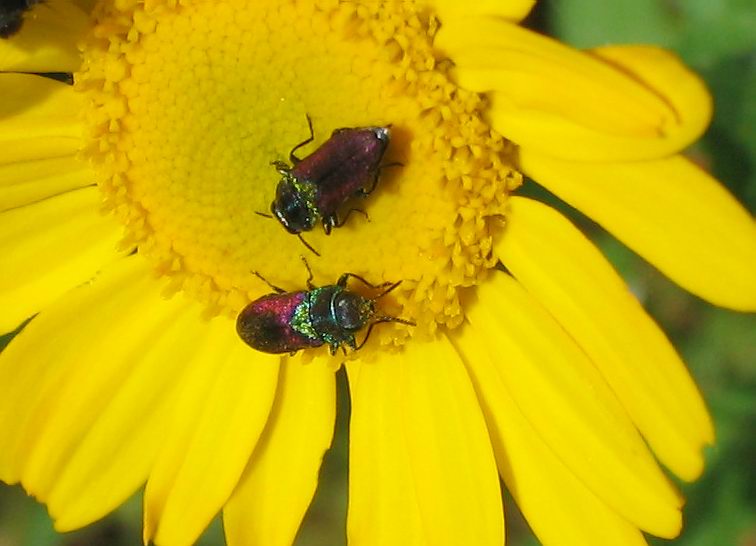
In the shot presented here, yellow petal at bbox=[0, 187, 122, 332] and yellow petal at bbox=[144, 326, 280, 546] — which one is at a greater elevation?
yellow petal at bbox=[0, 187, 122, 332]

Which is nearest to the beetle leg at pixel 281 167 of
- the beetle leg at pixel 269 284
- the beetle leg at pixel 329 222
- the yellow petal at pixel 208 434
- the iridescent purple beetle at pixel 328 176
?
the iridescent purple beetle at pixel 328 176

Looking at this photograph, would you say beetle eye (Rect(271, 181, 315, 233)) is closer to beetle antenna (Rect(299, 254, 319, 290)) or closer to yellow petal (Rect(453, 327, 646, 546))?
beetle antenna (Rect(299, 254, 319, 290))

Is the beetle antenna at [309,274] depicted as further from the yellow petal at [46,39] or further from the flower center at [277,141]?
the yellow petal at [46,39]

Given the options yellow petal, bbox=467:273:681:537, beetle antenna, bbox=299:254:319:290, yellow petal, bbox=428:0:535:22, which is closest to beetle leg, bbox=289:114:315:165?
beetle antenna, bbox=299:254:319:290

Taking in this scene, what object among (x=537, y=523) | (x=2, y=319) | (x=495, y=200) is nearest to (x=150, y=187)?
(x=2, y=319)

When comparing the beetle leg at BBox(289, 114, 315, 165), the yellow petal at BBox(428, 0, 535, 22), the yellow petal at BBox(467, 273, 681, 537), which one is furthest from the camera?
the beetle leg at BBox(289, 114, 315, 165)

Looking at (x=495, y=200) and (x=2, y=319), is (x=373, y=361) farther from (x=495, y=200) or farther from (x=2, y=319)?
(x=2, y=319)

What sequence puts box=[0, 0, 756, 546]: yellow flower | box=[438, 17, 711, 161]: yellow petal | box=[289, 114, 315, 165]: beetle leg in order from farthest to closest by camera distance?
box=[289, 114, 315, 165]: beetle leg, box=[0, 0, 756, 546]: yellow flower, box=[438, 17, 711, 161]: yellow petal

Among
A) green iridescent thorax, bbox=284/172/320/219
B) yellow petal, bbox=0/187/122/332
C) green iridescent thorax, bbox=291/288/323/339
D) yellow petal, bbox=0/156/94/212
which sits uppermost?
green iridescent thorax, bbox=284/172/320/219

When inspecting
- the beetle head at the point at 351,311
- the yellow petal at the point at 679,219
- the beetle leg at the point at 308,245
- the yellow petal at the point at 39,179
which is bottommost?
the yellow petal at the point at 39,179
